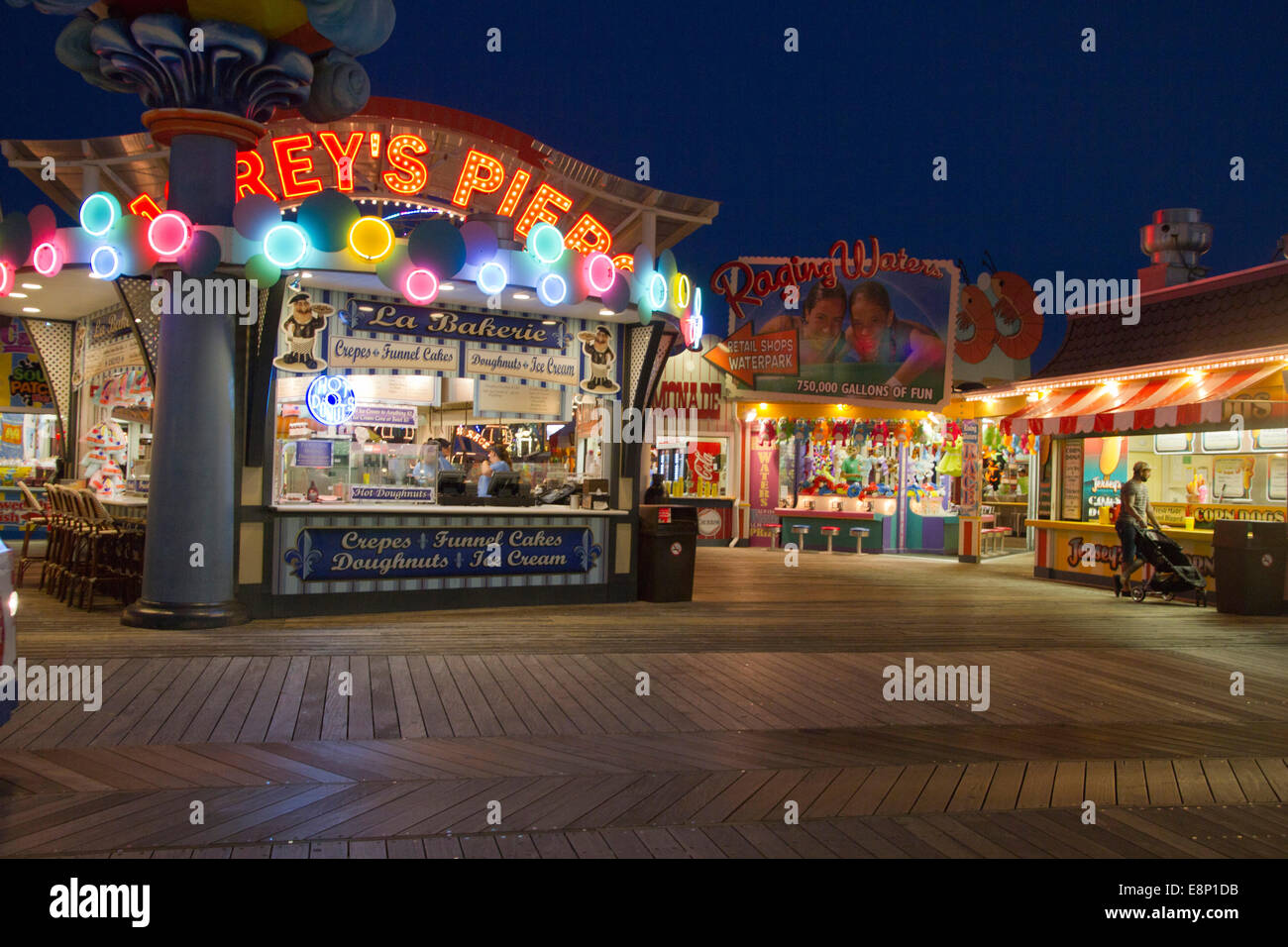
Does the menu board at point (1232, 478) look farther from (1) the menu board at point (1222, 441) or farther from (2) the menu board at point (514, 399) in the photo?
(2) the menu board at point (514, 399)

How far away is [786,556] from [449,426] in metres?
6.10

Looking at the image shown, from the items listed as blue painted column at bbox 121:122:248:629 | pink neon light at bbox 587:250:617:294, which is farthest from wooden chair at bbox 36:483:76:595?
pink neon light at bbox 587:250:617:294

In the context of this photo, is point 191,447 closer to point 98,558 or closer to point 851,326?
point 98,558

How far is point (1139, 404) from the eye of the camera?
1292cm

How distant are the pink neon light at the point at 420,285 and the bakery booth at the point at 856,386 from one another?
10392mm

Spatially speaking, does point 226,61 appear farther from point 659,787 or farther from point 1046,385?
point 1046,385

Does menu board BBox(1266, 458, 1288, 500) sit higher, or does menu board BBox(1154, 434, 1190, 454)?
menu board BBox(1154, 434, 1190, 454)

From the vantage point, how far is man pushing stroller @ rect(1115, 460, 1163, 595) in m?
12.1

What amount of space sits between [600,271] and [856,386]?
9991 millimetres

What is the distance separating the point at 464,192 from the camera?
1032 centimetres

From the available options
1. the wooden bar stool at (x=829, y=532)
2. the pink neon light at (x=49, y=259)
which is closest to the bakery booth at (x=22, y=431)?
the pink neon light at (x=49, y=259)

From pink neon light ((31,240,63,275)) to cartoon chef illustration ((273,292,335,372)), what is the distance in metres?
1.91

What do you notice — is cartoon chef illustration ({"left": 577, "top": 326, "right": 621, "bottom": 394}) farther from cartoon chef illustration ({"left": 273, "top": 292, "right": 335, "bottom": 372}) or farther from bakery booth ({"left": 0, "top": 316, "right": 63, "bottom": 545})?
bakery booth ({"left": 0, "top": 316, "right": 63, "bottom": 545})

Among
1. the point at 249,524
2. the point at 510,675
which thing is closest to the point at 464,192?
the point at 249,524
